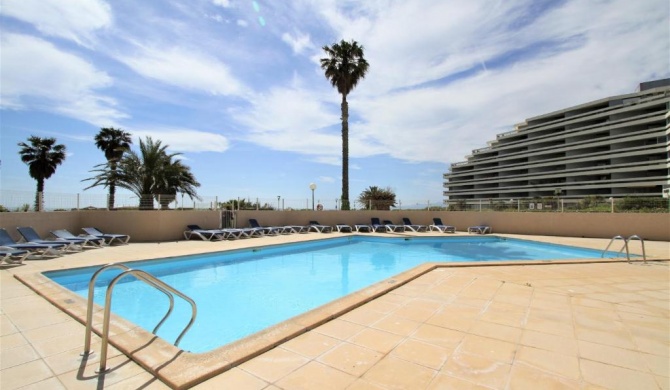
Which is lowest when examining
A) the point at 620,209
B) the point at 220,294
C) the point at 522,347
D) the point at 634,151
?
the point at 220,294

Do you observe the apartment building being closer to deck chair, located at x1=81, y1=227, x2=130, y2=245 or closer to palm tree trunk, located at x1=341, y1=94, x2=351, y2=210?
palm tree trunk, located at x1=341, y1=94, x2=351, y2=210

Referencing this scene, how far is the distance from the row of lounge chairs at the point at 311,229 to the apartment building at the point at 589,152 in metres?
37.5

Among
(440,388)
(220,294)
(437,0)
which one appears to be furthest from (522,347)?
(437,0)

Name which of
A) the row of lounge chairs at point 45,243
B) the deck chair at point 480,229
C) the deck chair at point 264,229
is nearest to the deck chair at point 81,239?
the row of lounge chairs at point 45,243

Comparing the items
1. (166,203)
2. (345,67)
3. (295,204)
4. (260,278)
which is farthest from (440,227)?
(166,203)

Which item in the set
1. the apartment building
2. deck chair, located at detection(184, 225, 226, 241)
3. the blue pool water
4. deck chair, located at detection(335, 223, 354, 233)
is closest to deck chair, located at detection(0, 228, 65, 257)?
the blue pool water

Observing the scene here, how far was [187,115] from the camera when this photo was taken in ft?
47.0

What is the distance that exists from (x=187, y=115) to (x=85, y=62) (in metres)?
5.44

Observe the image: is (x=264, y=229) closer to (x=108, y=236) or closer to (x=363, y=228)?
(x=363, y=228)

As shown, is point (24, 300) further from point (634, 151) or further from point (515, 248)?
point (634, 151)

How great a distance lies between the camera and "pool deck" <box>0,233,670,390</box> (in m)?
2.42

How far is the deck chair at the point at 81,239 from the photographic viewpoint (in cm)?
986

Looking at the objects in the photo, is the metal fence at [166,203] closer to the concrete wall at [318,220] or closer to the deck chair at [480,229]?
the concrete wall at [318,220]

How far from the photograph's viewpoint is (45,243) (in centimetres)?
867
